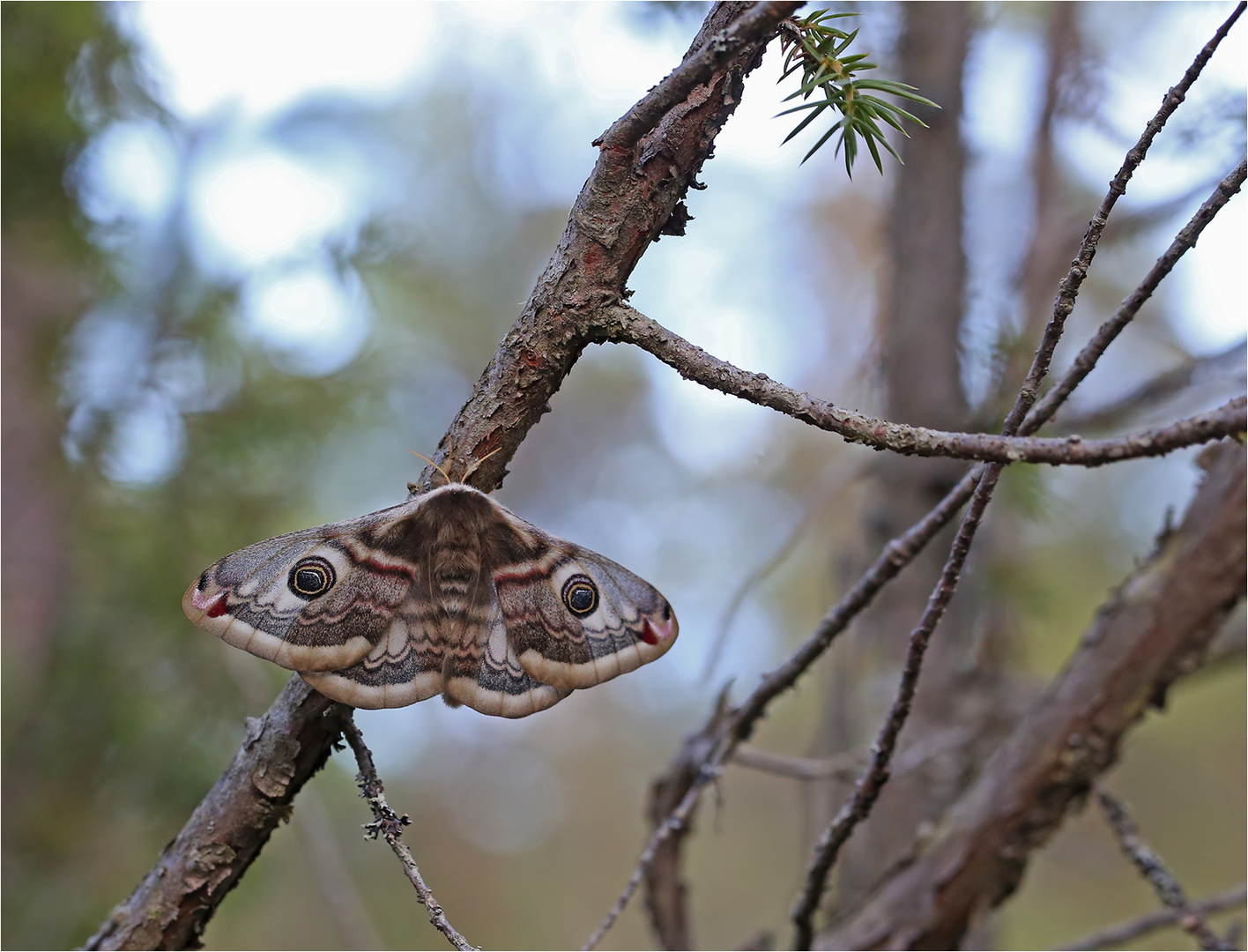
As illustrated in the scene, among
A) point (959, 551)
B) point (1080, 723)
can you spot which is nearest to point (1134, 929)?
point (1080, 723)

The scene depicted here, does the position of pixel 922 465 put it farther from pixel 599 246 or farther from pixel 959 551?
pixel 599 246

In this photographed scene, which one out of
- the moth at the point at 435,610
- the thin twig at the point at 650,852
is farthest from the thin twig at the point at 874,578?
the moth at the point at 435,610

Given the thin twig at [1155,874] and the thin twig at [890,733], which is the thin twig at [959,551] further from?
the thin twig at [1155,874]

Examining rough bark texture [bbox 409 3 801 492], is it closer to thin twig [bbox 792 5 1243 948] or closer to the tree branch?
the tree branch

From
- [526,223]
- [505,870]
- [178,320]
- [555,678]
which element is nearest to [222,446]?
[178,320]

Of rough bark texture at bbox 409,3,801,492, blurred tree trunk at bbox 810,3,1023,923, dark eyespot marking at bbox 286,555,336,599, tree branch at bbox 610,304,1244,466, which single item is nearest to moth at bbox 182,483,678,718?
dark eyespot marking at bbox 286,555,336,599
